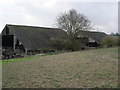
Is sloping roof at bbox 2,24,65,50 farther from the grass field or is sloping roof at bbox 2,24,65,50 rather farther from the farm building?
the grass field

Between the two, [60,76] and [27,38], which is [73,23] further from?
[60,76]

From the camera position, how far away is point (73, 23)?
30.3 meters

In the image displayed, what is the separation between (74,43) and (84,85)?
23979mm

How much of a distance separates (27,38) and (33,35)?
3.09 m

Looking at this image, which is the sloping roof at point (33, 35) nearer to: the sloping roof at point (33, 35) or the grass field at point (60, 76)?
the sloping roof at point (33, 35)

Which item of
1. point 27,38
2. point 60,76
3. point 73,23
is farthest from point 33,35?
point 60,76

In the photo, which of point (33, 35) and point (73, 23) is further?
point (33, 35)

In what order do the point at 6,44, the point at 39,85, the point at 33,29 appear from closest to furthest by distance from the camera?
the point at 39,85 < the point at 6,44 < the point at 33,29

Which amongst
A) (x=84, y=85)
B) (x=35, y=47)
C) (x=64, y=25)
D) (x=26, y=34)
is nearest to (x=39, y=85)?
(x=84, y=85)

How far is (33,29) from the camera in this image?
1470 inches

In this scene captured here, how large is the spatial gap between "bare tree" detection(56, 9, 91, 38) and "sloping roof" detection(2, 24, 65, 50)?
7.89 ft

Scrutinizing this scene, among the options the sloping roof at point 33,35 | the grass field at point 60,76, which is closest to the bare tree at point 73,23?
the sloping roof at point 33,35

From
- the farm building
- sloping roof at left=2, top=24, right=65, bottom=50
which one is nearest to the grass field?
the farm building

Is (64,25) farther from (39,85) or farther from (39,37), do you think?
(39,85)
